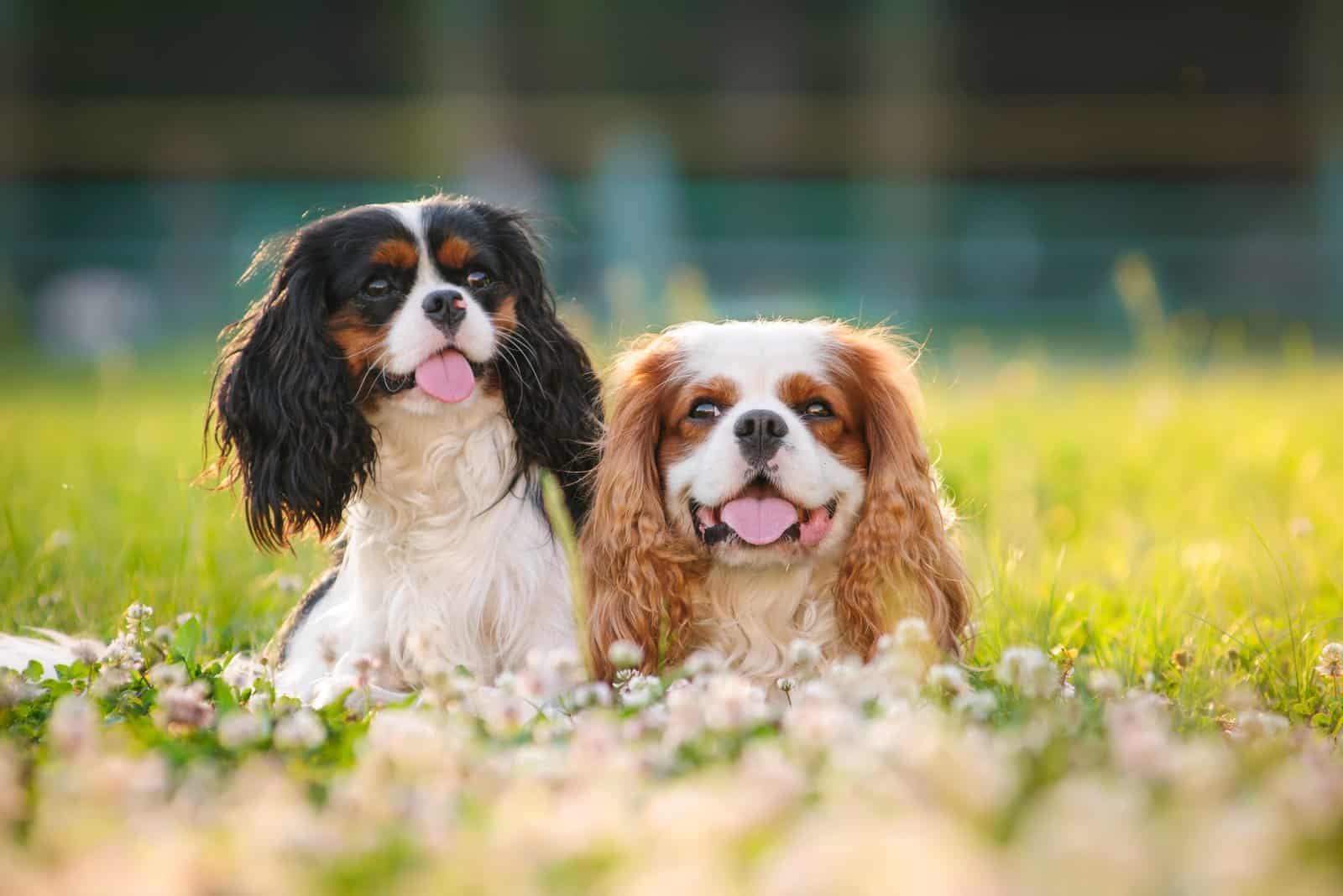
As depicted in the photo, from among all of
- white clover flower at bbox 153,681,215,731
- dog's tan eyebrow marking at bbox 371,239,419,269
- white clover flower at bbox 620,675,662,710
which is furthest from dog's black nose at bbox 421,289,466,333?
white clover flower at bbox 153,681,215,731

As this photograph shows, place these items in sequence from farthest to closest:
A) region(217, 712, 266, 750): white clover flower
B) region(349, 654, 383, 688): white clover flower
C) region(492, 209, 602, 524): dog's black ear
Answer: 1. region(492, 209, 602, 524): dog's black ear
2. region(349, 654, 383, 688): white clover flower
3. region(217, 712, 266, 750): white clover flower

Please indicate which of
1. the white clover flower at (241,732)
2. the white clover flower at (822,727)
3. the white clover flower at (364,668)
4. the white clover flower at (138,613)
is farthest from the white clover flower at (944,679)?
the white clover flower at (138,613)

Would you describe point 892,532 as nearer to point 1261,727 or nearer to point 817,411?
point 817,411

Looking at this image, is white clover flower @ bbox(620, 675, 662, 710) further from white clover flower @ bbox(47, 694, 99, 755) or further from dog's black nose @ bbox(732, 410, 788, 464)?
white clover flower @ bbox(47, 694, 99, 755)

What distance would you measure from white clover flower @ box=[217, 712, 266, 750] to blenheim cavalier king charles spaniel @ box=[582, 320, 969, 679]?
3.07 feet

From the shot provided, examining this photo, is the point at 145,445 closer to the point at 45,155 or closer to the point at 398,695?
Result: the point at 398,695

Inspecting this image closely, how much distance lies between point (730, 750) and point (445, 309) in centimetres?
123

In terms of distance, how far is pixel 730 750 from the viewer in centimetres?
185

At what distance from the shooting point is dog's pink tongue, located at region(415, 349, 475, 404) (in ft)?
9.19

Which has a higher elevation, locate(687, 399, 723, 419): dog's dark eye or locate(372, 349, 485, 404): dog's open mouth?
locate(372, 349, 485, 404): dog's open mouth

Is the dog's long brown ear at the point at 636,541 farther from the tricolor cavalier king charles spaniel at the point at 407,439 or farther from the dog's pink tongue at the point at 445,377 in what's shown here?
the dog's pink tongue at the point at 445,377

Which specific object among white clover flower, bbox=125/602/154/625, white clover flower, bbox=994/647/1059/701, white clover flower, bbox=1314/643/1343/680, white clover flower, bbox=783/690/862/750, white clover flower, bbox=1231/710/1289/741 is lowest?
white clover flower, bbox=1314/643/1343/680

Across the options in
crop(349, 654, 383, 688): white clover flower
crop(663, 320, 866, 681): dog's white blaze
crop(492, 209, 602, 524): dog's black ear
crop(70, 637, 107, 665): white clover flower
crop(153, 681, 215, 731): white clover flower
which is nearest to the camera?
crop(153, 681, 215, 731): white clover flower

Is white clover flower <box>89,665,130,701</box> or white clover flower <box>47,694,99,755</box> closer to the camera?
white clover flower <box>47,694,99,755</box>
